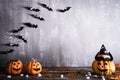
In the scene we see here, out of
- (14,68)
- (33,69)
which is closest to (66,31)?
(33,69)

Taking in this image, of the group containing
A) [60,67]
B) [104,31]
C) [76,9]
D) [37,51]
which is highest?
[76,9]

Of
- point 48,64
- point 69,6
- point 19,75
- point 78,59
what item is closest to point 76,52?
point 78,59

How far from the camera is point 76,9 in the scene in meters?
3.55

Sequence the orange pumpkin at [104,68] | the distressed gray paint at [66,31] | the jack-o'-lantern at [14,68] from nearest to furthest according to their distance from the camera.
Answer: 1. the orange pumpkin at [104,68]
2. the jack-o'-lantern at [14,68]
3. the distressed gray paint at [66,31]

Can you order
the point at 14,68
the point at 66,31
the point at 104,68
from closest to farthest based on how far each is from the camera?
the point at 104,68 → the point at 14,68 → the point at 66,31

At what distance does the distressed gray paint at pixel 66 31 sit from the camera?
3.47 meters

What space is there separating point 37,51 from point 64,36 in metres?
0.43

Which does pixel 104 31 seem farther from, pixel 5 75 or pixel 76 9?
pixel 5 75

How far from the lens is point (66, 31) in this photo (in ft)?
11.6

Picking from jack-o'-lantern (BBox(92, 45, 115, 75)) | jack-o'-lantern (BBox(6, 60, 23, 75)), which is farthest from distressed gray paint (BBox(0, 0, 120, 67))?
jack-o'-lantern (BBox(92, 45, 115, 75))

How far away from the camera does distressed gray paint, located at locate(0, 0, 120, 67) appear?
3.47m

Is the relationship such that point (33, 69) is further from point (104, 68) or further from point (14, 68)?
point (104, 68)

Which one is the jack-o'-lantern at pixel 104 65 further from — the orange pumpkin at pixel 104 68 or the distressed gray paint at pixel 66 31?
the distressed gray paint at pixel 66 31

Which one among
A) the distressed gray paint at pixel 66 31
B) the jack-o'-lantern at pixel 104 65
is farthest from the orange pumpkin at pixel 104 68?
the distressed gray paint at pixel 66 31
